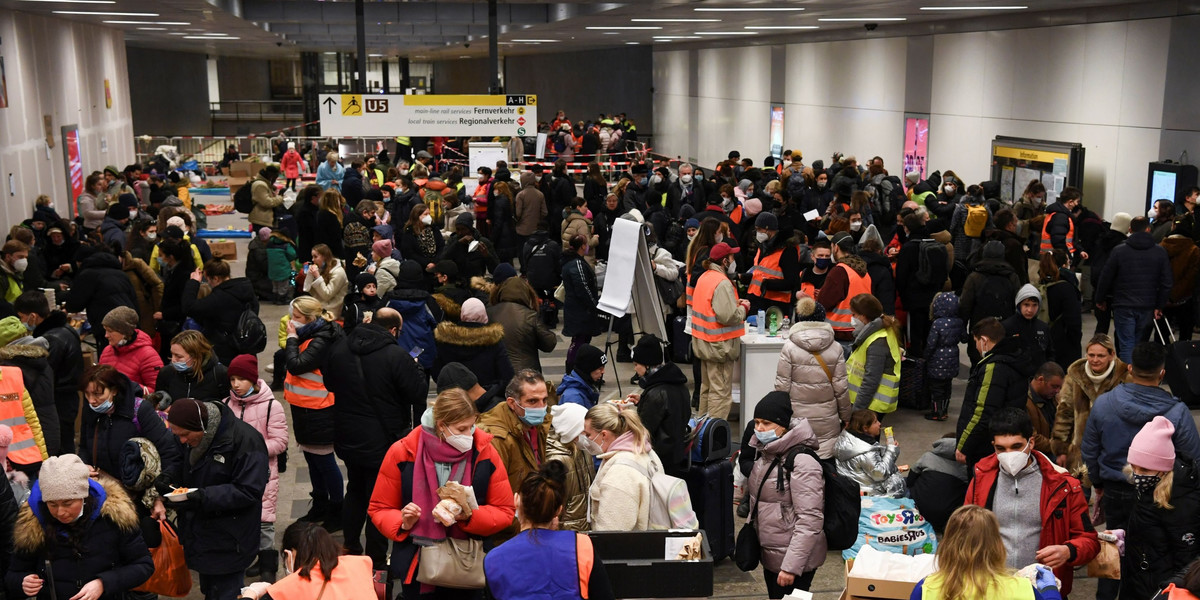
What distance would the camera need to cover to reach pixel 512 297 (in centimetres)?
865

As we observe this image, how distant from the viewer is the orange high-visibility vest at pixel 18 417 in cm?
623

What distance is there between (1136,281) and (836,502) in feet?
21.4

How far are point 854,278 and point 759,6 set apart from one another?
7.75 metres

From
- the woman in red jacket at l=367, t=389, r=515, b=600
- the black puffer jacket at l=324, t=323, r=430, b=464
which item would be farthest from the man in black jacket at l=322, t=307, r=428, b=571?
the woman in red jacket at l=367, t=389, r=515, b=600

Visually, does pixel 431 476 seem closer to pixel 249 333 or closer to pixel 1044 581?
pixel 1044 581

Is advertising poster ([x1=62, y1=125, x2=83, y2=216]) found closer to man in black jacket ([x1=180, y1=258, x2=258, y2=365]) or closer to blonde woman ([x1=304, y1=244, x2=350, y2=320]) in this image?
blonde woman ([x1=304, y1=244, x2=350, y2=320])

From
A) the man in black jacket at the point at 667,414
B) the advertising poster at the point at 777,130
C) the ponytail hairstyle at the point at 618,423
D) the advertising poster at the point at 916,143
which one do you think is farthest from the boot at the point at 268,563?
the advertising poster at the point at 777,130

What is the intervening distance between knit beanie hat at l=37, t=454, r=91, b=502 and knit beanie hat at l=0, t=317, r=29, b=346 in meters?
2.86

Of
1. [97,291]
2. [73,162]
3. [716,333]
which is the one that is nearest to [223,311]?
[97,291]

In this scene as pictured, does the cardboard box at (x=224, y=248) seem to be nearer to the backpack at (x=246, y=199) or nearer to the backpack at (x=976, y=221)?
the backpack at (x=246, y=199)

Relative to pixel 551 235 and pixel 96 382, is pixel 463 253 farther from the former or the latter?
pixel 96 382

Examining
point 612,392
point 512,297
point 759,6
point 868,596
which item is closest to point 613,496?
point 868,596

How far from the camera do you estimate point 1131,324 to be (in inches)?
410

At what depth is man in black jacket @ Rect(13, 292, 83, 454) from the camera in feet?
24.4
